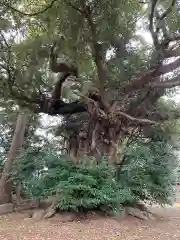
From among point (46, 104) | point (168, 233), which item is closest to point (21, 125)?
point (46, 104)

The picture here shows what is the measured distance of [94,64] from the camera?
30.0 ft

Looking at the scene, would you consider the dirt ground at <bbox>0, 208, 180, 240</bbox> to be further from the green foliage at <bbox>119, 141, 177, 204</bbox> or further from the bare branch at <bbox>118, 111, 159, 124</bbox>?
the bare branch at <bbox>118, 111, 159, 124</bbox>

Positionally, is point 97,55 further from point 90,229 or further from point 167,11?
point 90,229

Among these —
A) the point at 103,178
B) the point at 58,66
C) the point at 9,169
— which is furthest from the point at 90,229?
the point at 9,169

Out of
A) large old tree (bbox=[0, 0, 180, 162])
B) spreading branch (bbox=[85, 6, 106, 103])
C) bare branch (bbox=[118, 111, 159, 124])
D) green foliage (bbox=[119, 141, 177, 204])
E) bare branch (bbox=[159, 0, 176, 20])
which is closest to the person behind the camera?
bare branch (bbox=[159, 0, 176, 20])

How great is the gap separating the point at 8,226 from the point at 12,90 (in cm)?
358

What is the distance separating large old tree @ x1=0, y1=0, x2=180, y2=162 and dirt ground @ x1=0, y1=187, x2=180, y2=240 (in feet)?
7.12

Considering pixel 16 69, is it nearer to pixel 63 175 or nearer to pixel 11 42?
pixel 11 42

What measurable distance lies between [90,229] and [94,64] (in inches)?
162

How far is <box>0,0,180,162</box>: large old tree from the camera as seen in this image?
7.47 meters

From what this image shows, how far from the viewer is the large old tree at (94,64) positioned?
747cm

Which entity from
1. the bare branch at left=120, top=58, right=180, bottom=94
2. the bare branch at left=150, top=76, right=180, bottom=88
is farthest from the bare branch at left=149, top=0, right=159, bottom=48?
the bare branch at left=150, top=76, right=180, bottom=88

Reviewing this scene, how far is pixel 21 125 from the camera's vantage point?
38.0 ft

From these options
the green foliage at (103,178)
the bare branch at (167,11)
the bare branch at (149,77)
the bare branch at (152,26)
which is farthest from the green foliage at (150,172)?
the bare branch at (167,11)
